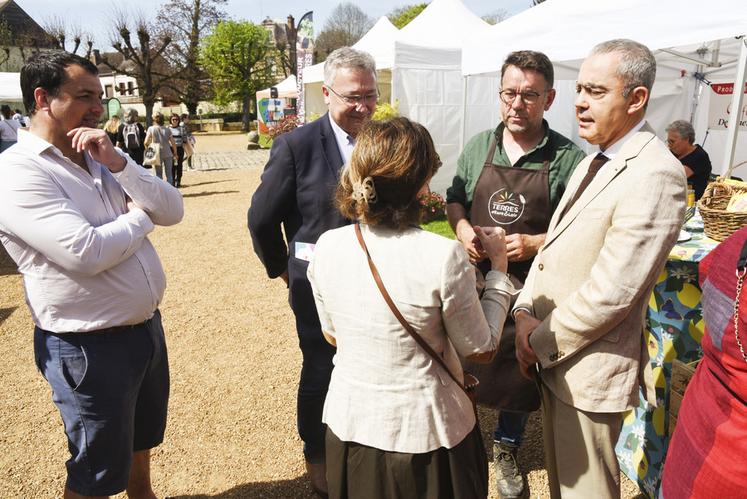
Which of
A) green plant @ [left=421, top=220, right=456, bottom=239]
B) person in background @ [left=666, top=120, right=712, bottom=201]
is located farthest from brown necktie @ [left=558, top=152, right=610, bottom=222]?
green plant @ [left=421, top=220, right=456, bottom=239]

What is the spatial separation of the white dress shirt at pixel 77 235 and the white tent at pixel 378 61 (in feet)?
17.8

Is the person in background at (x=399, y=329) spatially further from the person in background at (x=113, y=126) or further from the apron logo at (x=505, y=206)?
the person in background at (x=113, y=126)

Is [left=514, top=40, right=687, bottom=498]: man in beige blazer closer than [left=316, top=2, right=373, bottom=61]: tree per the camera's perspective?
Yes

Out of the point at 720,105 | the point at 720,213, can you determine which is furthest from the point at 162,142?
the point at 720,213

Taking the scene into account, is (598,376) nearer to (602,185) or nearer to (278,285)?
(602,185)

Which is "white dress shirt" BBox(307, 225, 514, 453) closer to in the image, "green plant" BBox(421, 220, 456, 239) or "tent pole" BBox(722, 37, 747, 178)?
"tent pole" BBox(722, 37, 747, 178)

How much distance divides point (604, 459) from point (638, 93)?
1.31 metres

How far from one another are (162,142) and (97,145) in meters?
10.7

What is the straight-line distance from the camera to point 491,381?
241 cm

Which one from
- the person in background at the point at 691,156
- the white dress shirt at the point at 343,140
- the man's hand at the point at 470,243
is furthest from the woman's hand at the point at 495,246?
the person in background at the point at 691,156

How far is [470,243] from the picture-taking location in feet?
7.98

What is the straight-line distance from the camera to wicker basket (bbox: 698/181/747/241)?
221 cm

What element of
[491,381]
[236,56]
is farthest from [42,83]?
[236,56]

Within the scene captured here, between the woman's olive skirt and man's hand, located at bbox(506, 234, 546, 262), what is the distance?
98 centimetres
